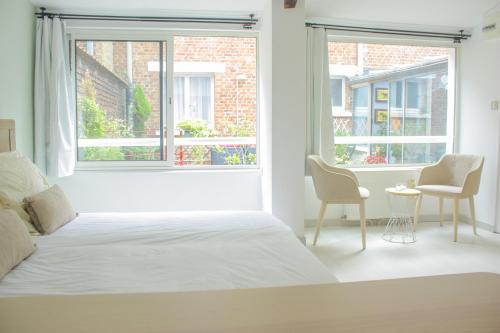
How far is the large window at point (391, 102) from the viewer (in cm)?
513

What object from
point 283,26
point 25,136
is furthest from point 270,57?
point 25,136

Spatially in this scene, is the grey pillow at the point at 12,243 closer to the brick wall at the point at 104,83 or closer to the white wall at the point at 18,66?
the white wall at the point at 18,66

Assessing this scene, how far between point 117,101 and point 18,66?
1.00 m

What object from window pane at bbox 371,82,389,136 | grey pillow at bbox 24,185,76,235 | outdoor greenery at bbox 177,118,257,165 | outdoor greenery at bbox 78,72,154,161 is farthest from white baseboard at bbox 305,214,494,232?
grey pillow at bbox 24,185,76,235

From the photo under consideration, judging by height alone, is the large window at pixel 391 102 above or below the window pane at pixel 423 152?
above

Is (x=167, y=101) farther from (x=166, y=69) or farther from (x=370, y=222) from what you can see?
(x=370, y=222)

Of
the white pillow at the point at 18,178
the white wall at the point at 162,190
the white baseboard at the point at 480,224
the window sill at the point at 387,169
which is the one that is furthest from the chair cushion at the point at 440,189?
the white pillow at the point at 18,178

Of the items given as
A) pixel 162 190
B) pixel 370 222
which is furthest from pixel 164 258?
pixel 370 222

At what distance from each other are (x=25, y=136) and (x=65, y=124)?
15.0 inches

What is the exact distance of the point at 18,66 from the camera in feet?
12.7

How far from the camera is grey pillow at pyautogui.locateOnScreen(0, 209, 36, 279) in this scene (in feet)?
5.99

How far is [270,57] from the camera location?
401 centimetres

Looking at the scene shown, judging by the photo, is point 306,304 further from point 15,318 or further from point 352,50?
point 352,50

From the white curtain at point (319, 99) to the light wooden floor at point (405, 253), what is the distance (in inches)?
37.4
